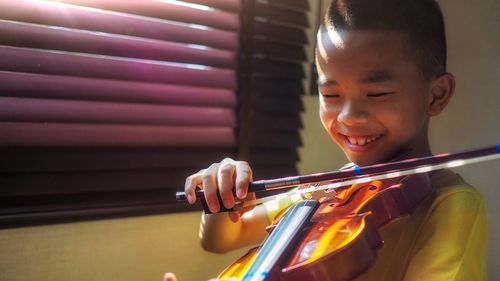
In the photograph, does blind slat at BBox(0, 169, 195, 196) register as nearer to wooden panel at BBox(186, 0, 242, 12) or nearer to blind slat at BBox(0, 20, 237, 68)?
blind slat at BBox(0, 20, 237, 68)

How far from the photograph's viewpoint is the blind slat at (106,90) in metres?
0.83

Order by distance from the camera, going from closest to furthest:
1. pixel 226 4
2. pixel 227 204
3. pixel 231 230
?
pixel 227 204, pixel 231 230, pixel 226 4

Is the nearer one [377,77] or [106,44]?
[377,77]

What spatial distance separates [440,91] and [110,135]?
0.62 meters

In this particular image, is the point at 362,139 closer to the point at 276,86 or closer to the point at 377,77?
the point at 377,77

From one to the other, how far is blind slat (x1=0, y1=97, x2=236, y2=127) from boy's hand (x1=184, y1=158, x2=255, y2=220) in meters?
0.40

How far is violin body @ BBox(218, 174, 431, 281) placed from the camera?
425 millimetres

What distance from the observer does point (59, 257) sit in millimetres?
851

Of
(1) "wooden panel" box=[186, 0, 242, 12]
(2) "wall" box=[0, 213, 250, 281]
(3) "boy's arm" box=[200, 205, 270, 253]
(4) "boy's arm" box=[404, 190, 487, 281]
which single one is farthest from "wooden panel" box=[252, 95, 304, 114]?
(4) "boy's arm" box=[404, 190, 487, 281]

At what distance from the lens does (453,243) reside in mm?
468

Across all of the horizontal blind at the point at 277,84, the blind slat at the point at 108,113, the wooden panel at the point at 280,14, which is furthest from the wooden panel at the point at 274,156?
the wooden panel at the point at 280,14

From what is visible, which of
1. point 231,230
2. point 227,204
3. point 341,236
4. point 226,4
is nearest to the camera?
point 341,236

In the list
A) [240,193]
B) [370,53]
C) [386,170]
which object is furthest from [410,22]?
[240,193]

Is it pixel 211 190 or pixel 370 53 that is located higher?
pixel 370 53
